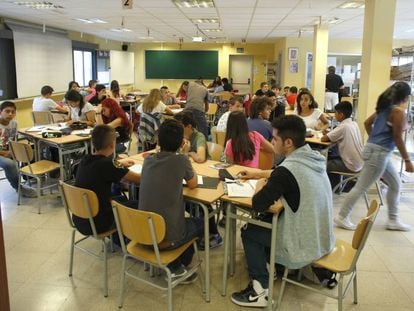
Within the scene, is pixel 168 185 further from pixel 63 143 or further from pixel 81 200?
pixel 63 143

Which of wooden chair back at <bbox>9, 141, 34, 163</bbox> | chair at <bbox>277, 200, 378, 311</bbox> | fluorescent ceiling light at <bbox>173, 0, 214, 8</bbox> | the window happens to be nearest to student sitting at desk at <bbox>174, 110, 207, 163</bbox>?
chair at <bbox>277, 200, 378, 311</bbox>

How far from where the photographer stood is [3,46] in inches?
313

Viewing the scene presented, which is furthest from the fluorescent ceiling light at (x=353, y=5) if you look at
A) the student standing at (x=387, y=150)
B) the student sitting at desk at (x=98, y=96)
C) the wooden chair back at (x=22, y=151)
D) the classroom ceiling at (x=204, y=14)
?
the wooden chair back at (x=22, y=151)

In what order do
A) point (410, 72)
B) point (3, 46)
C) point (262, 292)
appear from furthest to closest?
point (3, 46) < point (410, 72) < point (262, 292)

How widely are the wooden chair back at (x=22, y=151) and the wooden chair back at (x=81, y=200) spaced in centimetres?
180

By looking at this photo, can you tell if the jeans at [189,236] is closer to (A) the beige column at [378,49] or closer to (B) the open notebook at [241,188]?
(B) the open notebook at [241,188]

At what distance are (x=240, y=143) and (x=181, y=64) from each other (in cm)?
1260

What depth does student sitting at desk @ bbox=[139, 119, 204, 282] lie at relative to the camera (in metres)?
2.42

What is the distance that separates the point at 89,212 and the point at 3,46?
6825 mm

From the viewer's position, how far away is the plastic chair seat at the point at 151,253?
238 cm

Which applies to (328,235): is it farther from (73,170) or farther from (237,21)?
(237,21)

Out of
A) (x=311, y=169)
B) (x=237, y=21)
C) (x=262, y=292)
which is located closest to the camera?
(x=311, y=169)

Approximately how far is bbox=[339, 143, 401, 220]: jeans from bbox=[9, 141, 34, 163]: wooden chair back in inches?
132

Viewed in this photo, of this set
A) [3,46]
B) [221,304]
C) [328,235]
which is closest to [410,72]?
[328,235]
